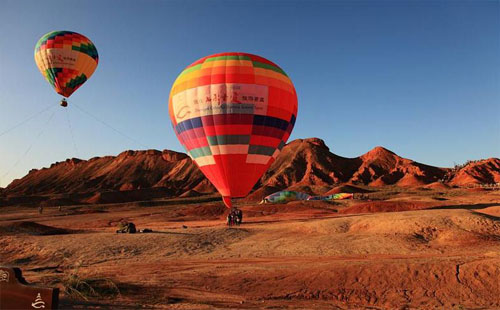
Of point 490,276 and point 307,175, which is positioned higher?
point 307,175

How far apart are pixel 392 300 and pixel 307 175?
359 feet

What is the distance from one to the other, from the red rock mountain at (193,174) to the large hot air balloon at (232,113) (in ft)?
222

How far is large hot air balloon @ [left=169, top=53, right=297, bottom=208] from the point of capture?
24.5 metres

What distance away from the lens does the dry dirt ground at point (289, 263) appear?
12.5 metres

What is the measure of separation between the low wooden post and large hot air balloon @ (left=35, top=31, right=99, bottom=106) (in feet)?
132

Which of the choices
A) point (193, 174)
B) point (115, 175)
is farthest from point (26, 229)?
point (115, 175)

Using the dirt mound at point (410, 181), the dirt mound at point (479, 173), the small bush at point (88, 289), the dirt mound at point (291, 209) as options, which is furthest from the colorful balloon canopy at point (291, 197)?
the dirt mound at point (479, 173)

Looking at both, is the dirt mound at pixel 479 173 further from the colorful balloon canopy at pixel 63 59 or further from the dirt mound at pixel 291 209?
the colorful balloon canopy at pixel 63 59

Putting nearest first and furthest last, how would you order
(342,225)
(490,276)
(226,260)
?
(490,276), (226,260), (342,225)

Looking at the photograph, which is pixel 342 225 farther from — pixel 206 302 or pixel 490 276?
pixel 206 302

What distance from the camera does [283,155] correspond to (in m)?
142

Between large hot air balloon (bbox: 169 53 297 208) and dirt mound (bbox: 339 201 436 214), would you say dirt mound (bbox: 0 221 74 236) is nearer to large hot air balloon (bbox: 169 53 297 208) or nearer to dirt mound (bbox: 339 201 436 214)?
large hot air balloon (bbox: 169 53 297 208)

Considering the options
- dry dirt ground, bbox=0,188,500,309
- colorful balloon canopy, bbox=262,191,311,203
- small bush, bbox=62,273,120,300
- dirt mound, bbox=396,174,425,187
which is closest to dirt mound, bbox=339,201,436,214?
dry dirt ground, bbox=0,188,500,309

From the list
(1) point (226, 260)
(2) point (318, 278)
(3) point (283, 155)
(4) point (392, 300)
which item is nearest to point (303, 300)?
(2) point (318, 278)
